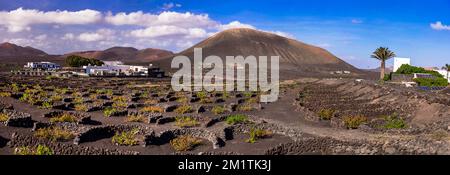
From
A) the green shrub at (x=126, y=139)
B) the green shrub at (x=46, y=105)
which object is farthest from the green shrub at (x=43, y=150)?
the green shrub at (x=46, y=105)

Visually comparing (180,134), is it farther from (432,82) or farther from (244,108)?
(432,82)

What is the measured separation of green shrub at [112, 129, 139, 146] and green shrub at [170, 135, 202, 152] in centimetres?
197

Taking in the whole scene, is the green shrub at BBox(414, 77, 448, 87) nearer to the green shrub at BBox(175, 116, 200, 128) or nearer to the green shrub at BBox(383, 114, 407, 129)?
the green shrub at BBox(383, 114, 407, 129)

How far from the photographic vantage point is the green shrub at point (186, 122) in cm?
2816

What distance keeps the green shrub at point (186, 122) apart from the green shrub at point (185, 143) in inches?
170

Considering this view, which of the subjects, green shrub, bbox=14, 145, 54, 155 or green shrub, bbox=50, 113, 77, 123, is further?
green shrub, bbox=50, 113, 77, 123

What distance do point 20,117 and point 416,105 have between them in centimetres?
2973

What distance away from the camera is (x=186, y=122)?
29.0 metres

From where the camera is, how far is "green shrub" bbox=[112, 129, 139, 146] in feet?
72.2

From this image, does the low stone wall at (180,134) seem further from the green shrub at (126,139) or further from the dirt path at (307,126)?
the dirt path at (307,126)

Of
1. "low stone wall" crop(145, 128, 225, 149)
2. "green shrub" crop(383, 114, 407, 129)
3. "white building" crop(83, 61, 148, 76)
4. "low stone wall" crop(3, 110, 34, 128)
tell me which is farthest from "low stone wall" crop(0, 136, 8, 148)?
"white building" crop(83, 61, 148, 76)

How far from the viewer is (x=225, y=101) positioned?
47.4 meters

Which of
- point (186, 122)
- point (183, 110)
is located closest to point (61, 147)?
point (186, 122)
